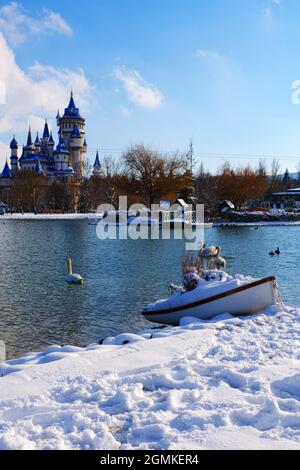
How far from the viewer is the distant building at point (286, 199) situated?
87188 mm

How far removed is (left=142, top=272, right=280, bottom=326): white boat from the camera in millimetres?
10930

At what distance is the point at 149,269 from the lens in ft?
70.2

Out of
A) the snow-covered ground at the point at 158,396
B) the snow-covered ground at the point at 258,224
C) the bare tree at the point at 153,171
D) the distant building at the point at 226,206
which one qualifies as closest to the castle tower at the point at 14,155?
the bare tree at the point at 153,171

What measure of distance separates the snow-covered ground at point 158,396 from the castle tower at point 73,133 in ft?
358

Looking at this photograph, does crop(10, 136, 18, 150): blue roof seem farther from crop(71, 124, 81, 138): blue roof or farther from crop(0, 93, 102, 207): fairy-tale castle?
crop(71, 124, 81, 138): blue roof

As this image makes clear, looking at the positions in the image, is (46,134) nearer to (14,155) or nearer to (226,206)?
(14,155)

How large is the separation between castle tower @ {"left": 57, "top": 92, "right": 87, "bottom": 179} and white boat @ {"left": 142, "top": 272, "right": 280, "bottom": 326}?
347 ft

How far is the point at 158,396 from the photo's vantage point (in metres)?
5.79

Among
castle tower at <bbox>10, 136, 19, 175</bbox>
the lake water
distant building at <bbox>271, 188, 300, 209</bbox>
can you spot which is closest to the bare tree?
distant building at <bbox>271, 188, 300, 209</bbox>

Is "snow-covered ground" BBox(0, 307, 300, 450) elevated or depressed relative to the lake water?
elevated

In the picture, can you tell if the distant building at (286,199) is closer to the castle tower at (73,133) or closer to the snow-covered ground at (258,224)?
the snow-covered ground at (258,224)
